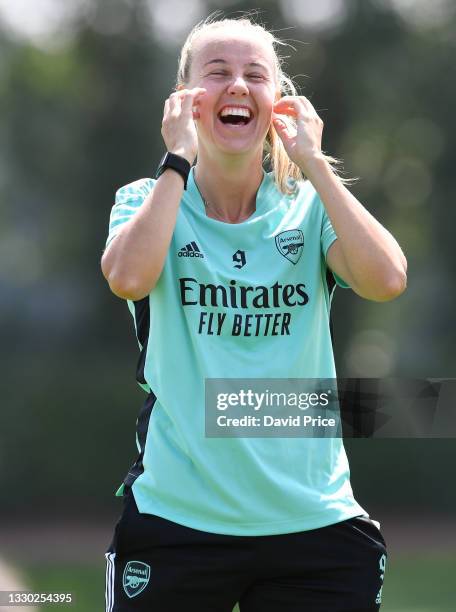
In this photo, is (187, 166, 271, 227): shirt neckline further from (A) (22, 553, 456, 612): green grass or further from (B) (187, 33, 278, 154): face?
(A) (22, 553, 456, 612): green grass

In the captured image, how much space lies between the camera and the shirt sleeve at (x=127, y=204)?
2496 mm

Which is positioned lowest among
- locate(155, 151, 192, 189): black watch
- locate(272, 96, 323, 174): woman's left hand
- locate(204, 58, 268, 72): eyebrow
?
locate(155, 151, 192, 189): black watch

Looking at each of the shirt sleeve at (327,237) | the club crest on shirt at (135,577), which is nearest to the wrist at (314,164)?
the shirt sleeve at (327,237)

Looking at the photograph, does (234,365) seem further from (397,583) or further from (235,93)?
(397,583)

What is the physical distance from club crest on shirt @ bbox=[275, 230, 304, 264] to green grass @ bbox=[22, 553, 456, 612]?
3771 mm

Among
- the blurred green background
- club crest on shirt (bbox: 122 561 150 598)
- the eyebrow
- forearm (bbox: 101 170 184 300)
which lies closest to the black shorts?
club crest on shirt (bbox: 122 561 150 598)

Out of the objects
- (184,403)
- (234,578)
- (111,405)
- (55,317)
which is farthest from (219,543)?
(55,317)

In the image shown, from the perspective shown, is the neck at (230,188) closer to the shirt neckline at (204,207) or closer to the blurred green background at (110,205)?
the shirt neckline at (204,207)

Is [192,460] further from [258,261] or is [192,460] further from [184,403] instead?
[258,261]

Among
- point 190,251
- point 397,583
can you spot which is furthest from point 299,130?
point 397,583

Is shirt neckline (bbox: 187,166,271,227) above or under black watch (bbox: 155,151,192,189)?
under

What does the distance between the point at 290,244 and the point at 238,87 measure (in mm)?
398

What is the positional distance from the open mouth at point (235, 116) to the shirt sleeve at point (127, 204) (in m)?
0.24

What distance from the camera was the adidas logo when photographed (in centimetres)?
239
